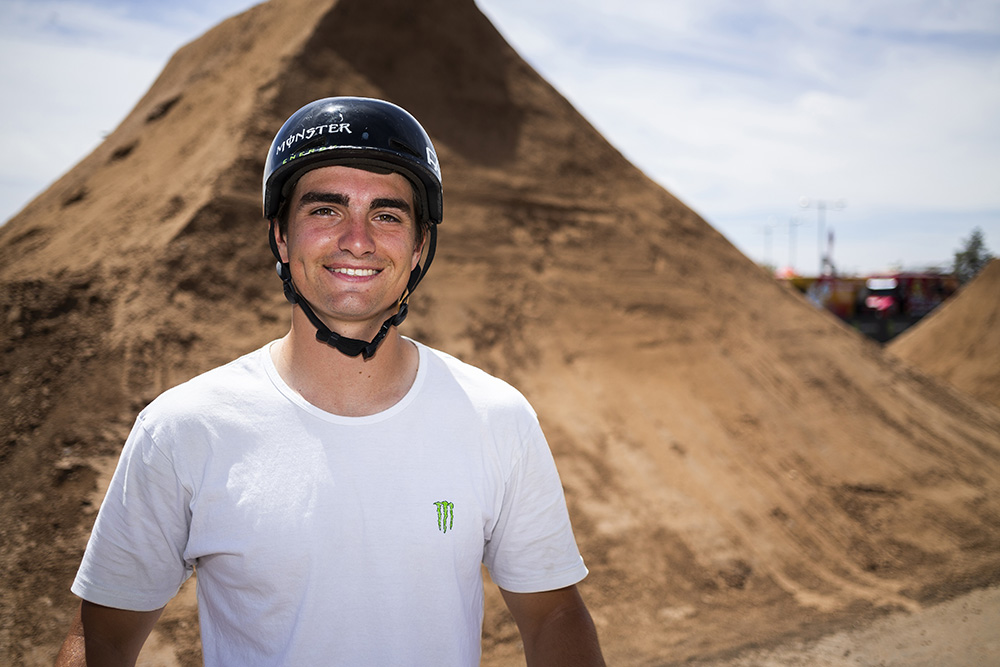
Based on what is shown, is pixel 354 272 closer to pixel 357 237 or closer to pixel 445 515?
pixel 357 237

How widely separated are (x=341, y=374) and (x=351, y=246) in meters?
0.43

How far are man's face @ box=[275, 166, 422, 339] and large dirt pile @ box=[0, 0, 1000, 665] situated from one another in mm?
3898

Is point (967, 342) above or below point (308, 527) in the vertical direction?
above

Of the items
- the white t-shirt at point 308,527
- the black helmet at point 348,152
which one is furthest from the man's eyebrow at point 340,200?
the white t-shirt at point 308,527

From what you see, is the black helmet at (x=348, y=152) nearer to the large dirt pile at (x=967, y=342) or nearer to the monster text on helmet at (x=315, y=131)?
the monster text on helmet at (x=315, y=131)

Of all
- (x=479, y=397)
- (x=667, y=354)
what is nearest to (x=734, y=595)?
(x=667, y=354)

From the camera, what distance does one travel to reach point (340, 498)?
1860mm

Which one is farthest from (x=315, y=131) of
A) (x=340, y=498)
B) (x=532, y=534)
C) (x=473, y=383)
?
(x=532, y=534)

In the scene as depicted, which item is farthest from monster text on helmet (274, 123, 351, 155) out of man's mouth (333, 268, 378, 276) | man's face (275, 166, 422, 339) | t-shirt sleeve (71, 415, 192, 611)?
t-shirt sleeve (71, 415, 192, 611)

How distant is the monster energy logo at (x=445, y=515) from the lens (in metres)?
Result: 1.92

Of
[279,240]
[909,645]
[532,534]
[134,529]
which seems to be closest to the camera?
[134,529]

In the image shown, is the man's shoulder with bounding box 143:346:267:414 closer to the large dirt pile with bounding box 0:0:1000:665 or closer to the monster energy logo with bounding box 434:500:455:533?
the monster energy logo with bounding box 434:500:455:533

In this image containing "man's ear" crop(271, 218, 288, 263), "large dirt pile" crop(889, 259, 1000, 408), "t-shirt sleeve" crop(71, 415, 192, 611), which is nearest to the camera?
"t-shirt sleeve" crop(71, 415, 192, 611)

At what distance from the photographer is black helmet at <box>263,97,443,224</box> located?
231 centimetres
